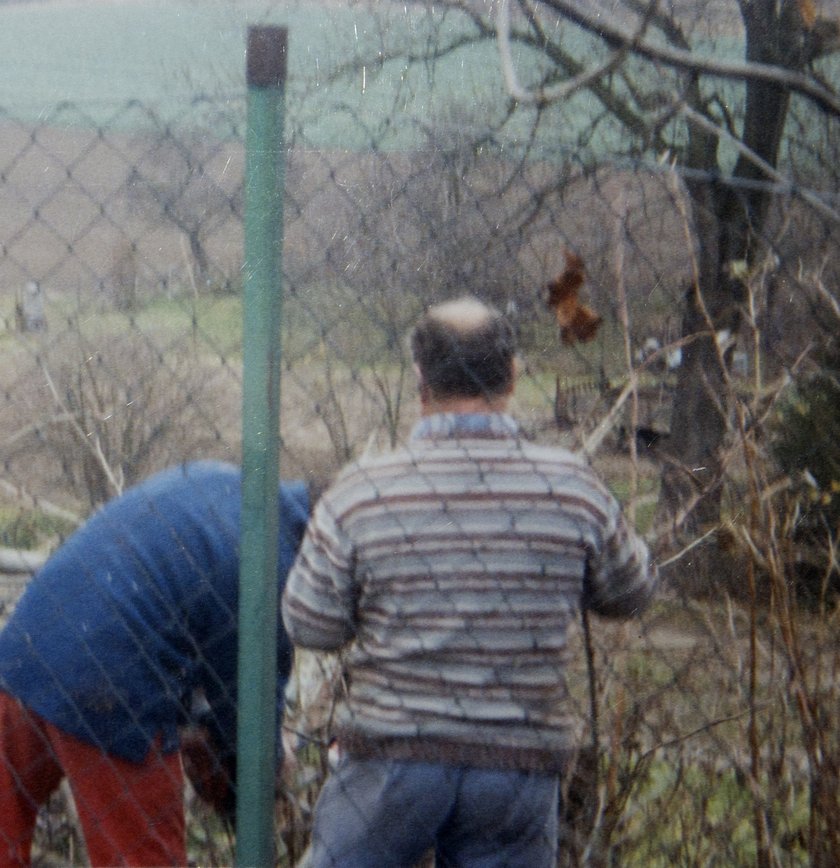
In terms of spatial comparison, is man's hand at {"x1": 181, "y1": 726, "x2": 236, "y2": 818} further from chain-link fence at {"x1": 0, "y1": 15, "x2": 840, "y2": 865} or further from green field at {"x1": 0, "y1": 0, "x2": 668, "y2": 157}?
green field at {"x1": 0, "y1": 0, "x2": 668, "y2": 157}

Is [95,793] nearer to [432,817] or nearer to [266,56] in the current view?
[432,817]

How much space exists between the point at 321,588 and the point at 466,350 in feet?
1.38

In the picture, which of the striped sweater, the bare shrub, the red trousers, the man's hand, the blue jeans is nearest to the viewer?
the striped sweater

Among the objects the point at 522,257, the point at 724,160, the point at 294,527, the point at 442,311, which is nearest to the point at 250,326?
the point at 442,311

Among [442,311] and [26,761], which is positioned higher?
[442,311]

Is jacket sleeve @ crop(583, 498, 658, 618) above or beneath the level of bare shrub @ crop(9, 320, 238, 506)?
above

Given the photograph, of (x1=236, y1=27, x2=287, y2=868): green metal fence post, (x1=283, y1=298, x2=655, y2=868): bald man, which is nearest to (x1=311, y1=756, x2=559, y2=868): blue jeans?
(x1=283, y1=298, x2=655, y2=868): bald man

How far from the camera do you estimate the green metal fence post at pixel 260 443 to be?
1.53 metres

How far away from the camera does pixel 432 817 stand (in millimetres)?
1834

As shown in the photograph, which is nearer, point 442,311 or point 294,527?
point 442,311

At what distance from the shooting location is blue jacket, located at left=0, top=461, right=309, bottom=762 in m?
1.97

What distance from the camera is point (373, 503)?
172cm

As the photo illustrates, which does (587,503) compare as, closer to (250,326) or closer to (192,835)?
(250,326)

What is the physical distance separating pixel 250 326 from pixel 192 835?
4.24ft
